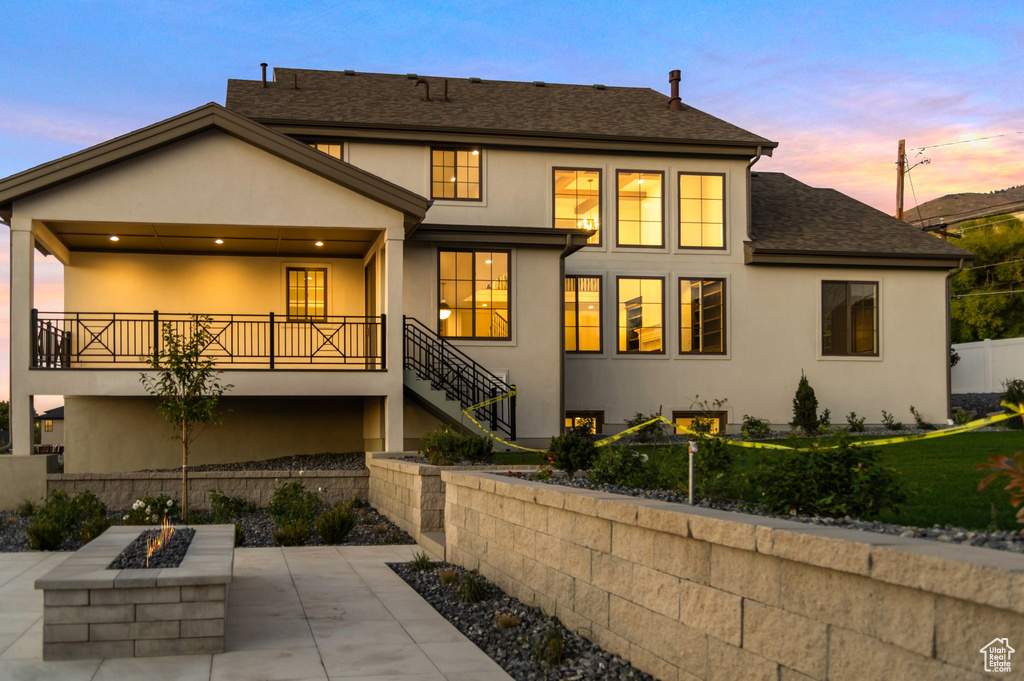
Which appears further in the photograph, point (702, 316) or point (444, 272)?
point (702, 316)

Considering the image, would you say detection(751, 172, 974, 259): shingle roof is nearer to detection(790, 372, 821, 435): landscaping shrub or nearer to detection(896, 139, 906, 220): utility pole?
detection(790, 372, 821, 435): landscaping shrub

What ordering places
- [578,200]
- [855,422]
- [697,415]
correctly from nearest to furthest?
[855,422]
[697,415]
[578,200]

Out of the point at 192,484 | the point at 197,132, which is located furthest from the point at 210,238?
the point at 192,484

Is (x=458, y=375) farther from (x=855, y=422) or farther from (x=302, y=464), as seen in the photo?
(x=855, y=422)

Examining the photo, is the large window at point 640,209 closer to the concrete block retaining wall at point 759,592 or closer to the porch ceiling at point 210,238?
the porch ceiling at point 210,238

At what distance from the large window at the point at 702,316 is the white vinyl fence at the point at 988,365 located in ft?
52.2

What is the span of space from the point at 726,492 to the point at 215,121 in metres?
11.9

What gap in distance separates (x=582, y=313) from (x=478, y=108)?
5630mm

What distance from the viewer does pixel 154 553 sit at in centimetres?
794

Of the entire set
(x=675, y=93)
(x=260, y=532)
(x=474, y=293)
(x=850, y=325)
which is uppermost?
(x=675, y=93)

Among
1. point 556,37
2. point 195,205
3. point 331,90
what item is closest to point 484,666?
point 195,205

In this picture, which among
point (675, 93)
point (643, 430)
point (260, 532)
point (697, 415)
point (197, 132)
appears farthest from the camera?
point (675, 93)

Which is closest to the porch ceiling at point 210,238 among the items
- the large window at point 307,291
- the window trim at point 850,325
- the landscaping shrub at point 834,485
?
the large window at point 307,291

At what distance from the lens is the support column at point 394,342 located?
16516 mm
